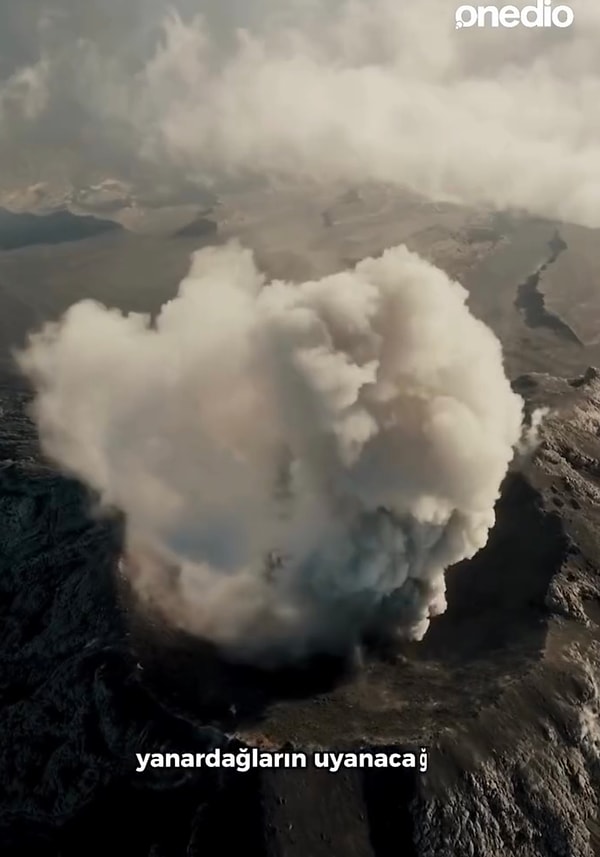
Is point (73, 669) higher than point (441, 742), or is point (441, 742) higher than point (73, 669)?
point (441, 742)

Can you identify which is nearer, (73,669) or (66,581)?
(73,669)

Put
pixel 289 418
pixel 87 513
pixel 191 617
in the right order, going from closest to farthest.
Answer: pixel 289 418 < pixel 191 617 < pixel 87 513

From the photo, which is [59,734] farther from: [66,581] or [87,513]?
[87,513]

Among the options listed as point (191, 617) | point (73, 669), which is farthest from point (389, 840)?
point (73, 669)

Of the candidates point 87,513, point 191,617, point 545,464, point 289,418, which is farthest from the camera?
point 545,464
